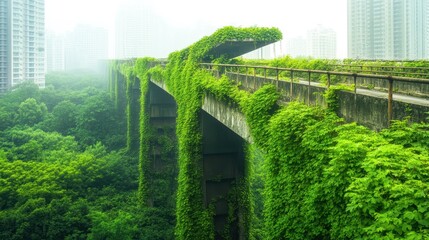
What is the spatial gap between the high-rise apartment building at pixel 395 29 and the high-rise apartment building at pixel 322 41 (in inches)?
2171

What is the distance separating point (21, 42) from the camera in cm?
9100

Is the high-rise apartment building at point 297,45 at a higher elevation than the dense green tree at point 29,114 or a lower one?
higher

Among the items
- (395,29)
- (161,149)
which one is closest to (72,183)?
(161,149)

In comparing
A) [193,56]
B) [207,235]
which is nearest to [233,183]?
[207,235]

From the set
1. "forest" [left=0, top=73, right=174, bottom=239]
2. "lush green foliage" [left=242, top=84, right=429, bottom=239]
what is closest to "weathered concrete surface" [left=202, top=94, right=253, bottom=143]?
"lush green foliage" [left=242, top=84, right=429, bottom=239]

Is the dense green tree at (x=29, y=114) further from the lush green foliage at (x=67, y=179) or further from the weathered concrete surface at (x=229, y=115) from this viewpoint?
the weathered concrete surface at (x=229, y=115)

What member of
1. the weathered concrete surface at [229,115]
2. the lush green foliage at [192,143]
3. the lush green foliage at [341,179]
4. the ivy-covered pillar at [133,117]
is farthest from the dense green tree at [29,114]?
the lush green foliage at [341,179]

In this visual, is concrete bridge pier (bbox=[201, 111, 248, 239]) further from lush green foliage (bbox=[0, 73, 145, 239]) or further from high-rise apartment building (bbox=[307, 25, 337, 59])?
high-rise apartment building (bbox=[307, 25, 337, 59])

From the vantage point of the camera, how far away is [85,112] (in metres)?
55.9

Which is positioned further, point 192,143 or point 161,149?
point 161,149

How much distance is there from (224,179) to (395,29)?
239ft

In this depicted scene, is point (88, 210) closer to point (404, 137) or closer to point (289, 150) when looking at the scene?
point (289, 150)

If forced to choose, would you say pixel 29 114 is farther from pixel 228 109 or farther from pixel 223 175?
pixel 228 109

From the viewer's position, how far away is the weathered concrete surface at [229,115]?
13031 millimetres
